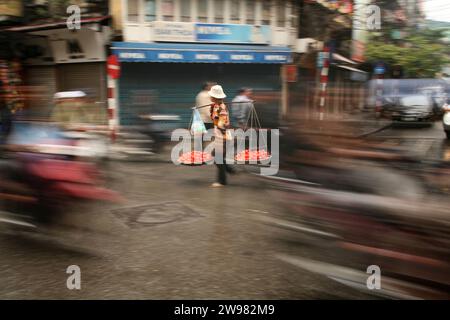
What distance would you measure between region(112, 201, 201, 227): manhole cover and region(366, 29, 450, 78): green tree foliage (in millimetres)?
21777

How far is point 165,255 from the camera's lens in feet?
13.8

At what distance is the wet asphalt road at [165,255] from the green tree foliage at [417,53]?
2114 cm

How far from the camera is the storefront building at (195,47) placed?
43.9 ft

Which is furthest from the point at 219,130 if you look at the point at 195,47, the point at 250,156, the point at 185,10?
the point at 185,10

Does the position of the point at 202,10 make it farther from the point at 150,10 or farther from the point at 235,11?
the point at 150,10

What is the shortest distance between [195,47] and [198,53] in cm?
27

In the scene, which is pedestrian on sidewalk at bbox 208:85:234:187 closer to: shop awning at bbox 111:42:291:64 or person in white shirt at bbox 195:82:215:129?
person in white shirt at bbox 195:82:215:129

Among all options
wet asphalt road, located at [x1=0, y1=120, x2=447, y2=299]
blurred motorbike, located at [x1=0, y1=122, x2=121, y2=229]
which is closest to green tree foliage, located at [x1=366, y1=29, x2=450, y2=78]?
wet asphalt road, located at [x1=0, y1=120, x2=447, y2=299]

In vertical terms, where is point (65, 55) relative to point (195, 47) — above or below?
below

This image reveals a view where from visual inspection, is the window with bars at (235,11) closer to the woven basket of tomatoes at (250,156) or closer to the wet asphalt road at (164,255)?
the woven basket of tomatoes at (250,156)

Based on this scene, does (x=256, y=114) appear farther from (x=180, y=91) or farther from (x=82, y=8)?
(x=82, y=8)

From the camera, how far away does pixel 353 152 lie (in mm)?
3436
